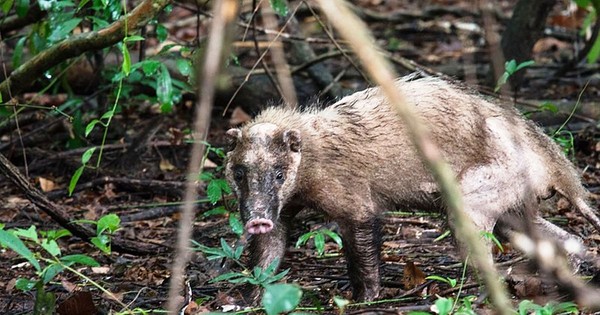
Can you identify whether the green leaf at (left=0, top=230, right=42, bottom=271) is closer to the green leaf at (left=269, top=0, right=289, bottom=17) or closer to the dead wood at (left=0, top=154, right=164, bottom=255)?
the dead wood at (left=0, top=154, right=164, bottom=255)

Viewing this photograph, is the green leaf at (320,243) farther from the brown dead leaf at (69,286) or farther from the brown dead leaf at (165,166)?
the brown dead leaf at (165,166)

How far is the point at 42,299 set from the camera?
5.15 m

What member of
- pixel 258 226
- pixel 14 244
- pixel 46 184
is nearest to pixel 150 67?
pixel 258 226

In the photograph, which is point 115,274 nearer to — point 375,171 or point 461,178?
point 375,171

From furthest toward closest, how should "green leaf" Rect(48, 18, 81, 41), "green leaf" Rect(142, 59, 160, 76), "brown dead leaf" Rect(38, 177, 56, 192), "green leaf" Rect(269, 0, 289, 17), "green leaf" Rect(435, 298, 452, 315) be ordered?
"brown dead leaf" Rect(38, 177, 56, 192)
"green leaf" Rect(269, 0, 289, 17)
"green leaf" Rect(142, 59, 160, 76)
"green leaf" Rect(48, 18, 81, 41)
"green leaf" Rect(435, 298, 452, 315)

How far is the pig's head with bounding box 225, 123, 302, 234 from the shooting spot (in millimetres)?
5992

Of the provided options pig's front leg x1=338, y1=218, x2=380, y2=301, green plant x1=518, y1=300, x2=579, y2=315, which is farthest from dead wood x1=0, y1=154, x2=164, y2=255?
green plant x1=518, y1=300, x2=579, y2=315

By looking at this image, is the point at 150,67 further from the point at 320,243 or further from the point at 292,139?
the point at 320,243

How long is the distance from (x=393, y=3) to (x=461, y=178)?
31.1 ft

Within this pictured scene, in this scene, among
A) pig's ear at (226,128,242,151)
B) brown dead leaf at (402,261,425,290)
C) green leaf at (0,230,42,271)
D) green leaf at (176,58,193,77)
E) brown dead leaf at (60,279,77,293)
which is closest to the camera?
green leaf at (0,230,42,271)

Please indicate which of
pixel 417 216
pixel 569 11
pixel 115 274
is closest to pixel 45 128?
pixel 115 274

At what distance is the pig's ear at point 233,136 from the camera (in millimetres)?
6367

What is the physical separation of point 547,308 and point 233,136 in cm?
252

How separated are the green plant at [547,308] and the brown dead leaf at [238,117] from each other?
18.8 feet
